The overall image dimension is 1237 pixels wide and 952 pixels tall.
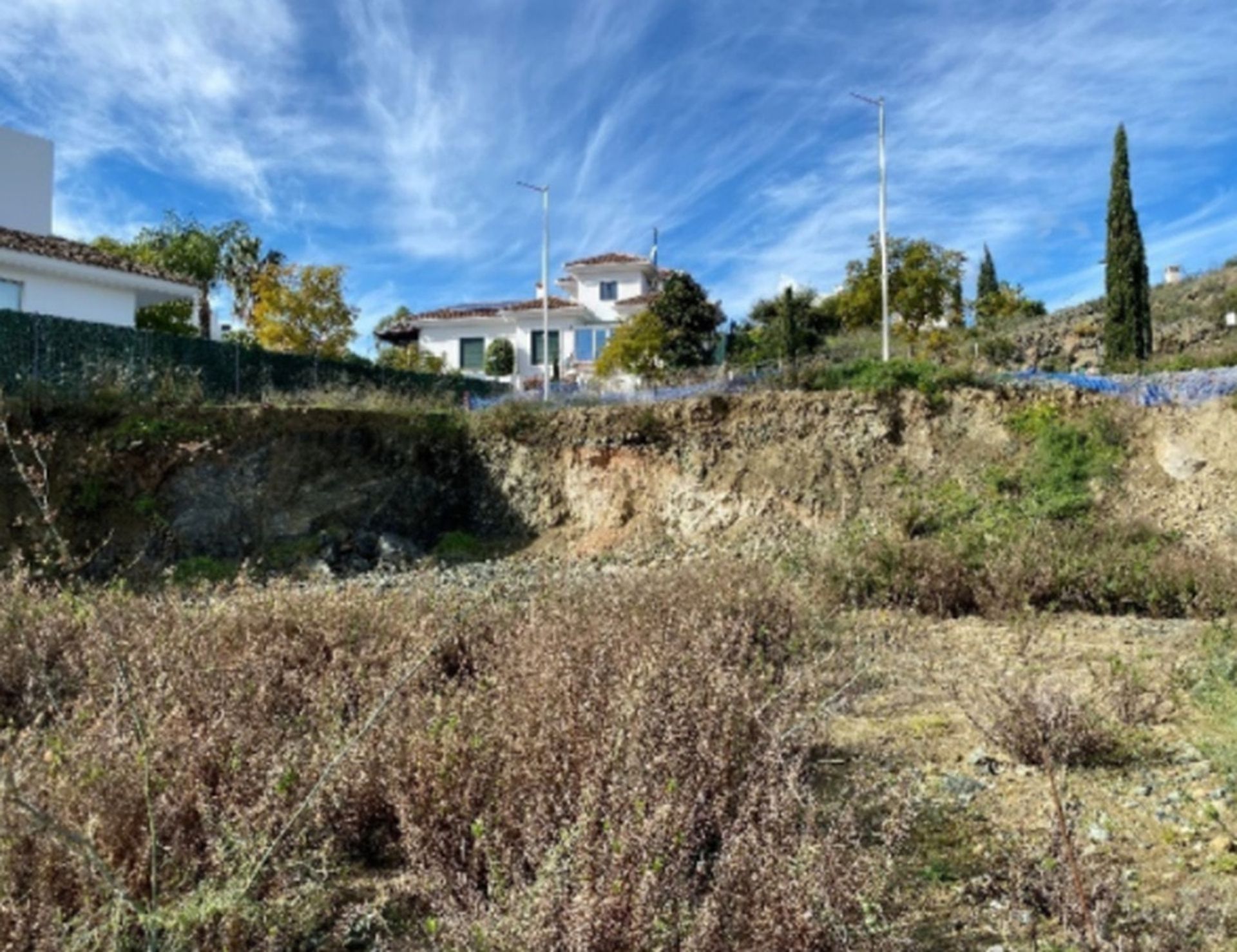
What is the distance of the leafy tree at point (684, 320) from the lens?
25641mm

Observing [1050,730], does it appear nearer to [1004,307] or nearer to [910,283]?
[910,283]

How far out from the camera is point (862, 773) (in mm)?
3184

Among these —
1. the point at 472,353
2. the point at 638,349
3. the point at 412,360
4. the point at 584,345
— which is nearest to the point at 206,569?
the point at 638,349

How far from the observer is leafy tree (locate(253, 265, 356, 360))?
26969 mm

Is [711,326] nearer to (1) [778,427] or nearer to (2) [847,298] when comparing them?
(2) [847,298]

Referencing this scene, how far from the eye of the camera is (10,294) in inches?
669

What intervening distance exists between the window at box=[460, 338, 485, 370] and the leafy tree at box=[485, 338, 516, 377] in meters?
1.83

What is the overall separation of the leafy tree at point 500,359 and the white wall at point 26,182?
573 inches

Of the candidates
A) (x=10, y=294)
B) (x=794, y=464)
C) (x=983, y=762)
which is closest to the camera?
(x=983, y=762)

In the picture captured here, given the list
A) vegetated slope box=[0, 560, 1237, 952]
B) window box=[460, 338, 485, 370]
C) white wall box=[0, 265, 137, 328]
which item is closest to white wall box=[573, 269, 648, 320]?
window box=[460, 338, 485, 370]

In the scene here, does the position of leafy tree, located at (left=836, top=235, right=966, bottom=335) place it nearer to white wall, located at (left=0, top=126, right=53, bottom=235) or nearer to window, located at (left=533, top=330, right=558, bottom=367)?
window, located at (left=533, top=330, right=558, bottom=367)

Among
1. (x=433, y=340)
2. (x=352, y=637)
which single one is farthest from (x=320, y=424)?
(x=433, y=340)

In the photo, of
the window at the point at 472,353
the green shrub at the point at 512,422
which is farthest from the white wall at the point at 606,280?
the green shrub at the point at 512,422

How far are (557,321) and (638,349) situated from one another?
949 cm
